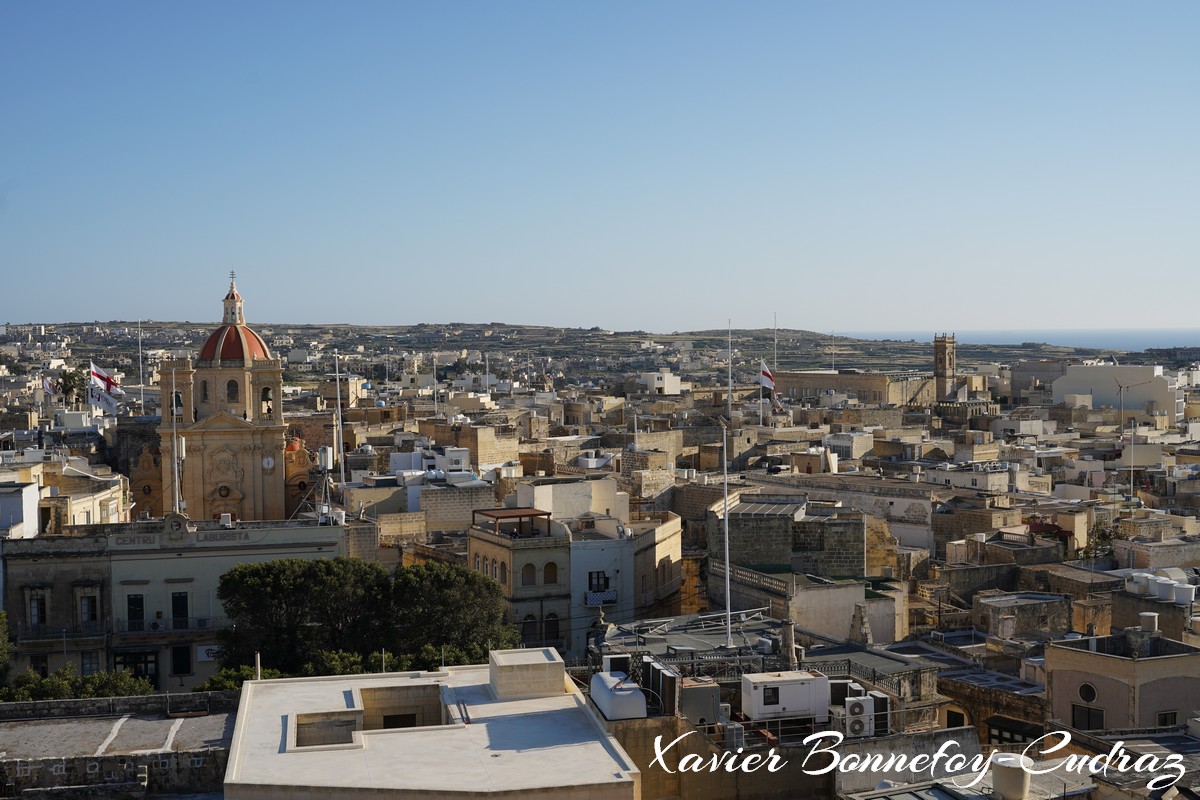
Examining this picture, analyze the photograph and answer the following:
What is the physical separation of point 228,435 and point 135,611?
13236 millimetres

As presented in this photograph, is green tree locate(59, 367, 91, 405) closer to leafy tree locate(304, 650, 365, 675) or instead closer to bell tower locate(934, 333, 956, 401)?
bell tower locate(934, 333, 956, 401)

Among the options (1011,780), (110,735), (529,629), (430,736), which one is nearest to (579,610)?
(529,629)

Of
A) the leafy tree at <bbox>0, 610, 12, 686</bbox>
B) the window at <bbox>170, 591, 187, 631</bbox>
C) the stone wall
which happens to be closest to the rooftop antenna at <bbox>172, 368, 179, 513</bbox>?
the stone wall

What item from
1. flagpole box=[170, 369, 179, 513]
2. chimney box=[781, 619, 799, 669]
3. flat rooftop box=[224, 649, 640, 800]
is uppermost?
flagpole box=[170, 369, 179, 513]

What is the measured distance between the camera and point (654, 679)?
17.1 metres

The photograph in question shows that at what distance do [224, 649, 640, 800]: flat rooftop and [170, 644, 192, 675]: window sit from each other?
1151 centimetres

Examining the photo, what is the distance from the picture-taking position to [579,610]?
30.7 m

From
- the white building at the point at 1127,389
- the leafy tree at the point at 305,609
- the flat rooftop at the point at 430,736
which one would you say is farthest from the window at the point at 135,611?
the white building at the point at 1127,389

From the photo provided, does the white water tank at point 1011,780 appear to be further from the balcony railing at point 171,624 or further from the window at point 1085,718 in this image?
the balcony railing at point 171,624

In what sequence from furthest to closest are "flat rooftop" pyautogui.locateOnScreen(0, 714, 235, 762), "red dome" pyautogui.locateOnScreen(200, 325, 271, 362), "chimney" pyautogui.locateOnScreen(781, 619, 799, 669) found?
"red dome" pyautogui.locateOnScreen(200, 325, 271, 362), "chimney" pyautogui.locateOnScreen(781, 619, 799, 669), "flat rooftop" pyautogui.locateOnScreen(0, 714, 235, 762)

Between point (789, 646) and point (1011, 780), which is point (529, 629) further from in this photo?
point (1011, 780)

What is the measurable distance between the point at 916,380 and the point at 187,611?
8673 centimetres

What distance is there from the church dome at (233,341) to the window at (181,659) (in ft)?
47.0

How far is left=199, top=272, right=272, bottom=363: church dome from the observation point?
4222 cm
